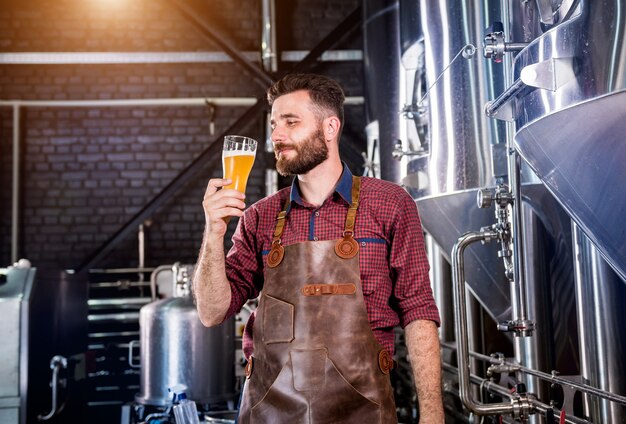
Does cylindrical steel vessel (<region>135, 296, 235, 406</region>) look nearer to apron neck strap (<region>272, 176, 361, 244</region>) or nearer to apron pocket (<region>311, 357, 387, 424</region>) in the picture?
apron neck strap (<region>272, 176, 361, 244</region>)

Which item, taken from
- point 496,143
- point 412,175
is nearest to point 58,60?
point 412,175

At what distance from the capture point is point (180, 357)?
399cm

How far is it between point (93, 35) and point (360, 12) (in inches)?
93.3

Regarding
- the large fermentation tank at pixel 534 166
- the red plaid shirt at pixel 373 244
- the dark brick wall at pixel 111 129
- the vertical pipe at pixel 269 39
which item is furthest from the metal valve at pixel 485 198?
the vertical pipe at pixel 269 39

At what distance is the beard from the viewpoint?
1.72 metres

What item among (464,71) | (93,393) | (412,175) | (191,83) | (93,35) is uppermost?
(93,35)

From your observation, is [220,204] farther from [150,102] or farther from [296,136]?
[150,102]

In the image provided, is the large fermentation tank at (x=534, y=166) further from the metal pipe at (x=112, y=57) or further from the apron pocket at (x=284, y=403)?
the metal pipe at (x=112, y=57)

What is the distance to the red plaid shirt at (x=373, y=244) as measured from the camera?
166cm

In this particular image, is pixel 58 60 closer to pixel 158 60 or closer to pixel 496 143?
pixel 158 60

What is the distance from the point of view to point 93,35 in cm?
616

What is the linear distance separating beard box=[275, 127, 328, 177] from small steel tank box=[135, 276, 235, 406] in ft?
7.89

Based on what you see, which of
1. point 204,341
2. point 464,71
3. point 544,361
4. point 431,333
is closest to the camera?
point 431,333

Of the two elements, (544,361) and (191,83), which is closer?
(544,361)
